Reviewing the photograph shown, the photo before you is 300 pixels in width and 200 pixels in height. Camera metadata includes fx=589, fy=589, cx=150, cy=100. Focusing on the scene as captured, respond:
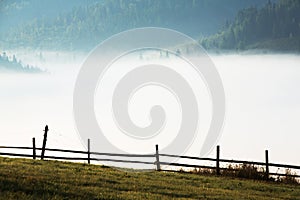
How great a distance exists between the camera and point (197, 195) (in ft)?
69.4

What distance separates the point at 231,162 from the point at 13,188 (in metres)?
17.4

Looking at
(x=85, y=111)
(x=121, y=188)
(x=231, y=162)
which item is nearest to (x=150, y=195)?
(x=121, y=188)

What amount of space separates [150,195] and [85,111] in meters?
23.5

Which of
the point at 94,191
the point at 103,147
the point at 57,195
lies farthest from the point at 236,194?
the point at 103,147

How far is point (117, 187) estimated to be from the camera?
822 inches

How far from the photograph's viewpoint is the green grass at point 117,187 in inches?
677

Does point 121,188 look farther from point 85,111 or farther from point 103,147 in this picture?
point 85,111

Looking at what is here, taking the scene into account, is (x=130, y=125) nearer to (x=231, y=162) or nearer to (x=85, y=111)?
(x=85, y=111)

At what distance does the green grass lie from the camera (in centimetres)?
1719

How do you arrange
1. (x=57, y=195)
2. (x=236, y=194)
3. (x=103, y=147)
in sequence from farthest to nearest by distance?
(x=103, y=147) < (x=236, y=194) < (x=57, y=195)

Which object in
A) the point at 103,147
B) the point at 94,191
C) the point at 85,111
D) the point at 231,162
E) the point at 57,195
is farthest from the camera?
the point at 85,111

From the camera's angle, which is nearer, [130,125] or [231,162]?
[231,162]

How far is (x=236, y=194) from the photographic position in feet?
74.3

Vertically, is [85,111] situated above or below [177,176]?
above
